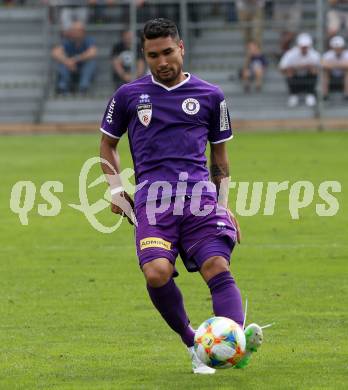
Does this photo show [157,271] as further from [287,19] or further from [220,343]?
[287,19]

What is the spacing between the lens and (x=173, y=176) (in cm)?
800

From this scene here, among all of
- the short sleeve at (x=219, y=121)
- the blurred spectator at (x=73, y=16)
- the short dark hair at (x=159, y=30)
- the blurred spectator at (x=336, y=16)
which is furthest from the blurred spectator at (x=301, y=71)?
the short dark hair at (x=159, y=30)

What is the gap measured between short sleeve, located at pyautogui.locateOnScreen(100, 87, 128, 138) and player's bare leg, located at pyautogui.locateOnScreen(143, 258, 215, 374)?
96 cm

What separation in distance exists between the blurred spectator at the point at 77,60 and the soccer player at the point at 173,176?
2197cm

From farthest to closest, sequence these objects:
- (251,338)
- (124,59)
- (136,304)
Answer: (124,59) → (136,304) → (251,338)

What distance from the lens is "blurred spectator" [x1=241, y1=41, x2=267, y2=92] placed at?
95.8 ft

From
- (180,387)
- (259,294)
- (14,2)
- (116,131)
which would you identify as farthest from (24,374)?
(14,2)

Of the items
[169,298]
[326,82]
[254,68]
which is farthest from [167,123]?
[254,68]

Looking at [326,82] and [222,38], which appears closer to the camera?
[326,82]

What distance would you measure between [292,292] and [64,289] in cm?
208

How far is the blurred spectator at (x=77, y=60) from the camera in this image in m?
30.0

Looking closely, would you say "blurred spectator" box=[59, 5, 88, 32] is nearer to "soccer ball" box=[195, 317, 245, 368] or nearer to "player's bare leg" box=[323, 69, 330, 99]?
"player's bare leg" box=[323, 69, 330, 99]

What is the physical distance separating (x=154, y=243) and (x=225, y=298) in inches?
21.5

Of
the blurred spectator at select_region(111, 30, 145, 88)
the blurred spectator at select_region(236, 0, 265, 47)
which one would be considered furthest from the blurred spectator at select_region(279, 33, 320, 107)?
the blurred spectator at select_region(111, 30, 145, 88)
